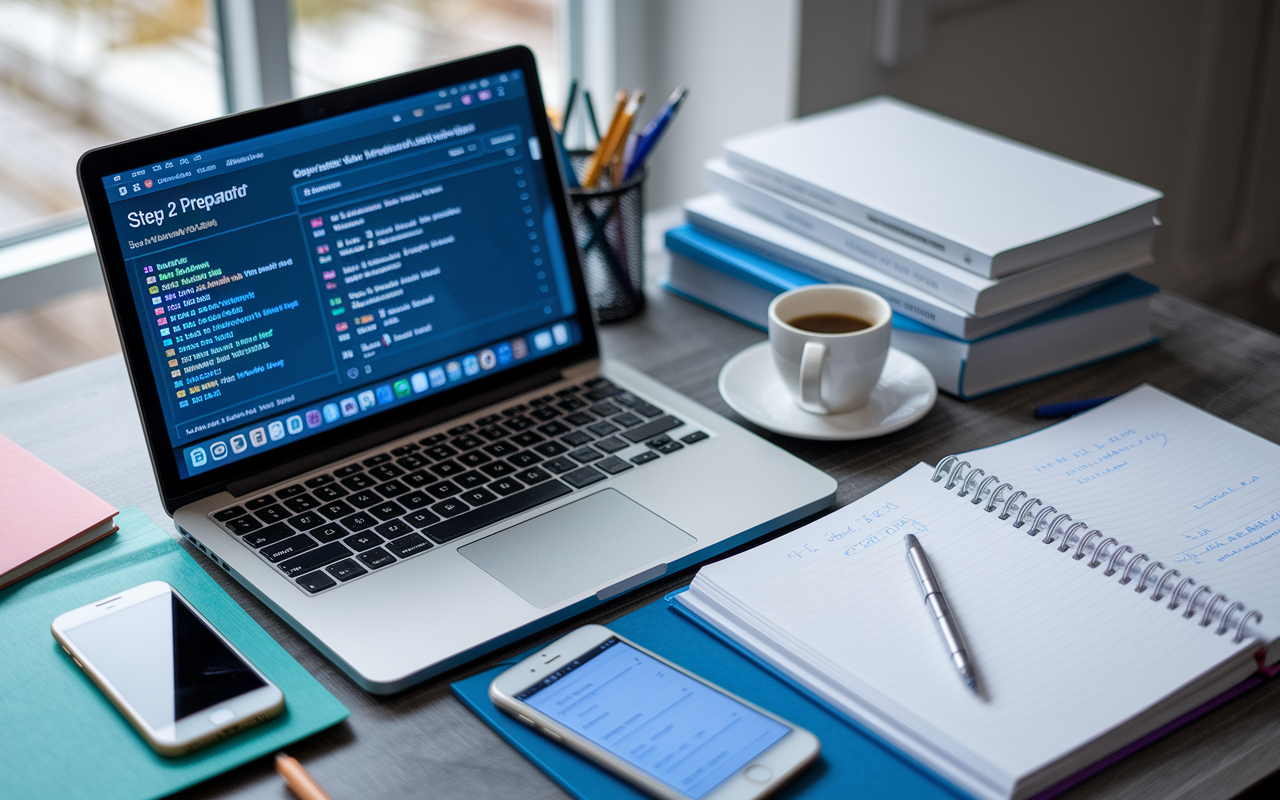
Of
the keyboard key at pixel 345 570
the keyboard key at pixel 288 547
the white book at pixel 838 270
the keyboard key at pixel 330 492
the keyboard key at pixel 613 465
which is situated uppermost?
the white book at pixel 838 270

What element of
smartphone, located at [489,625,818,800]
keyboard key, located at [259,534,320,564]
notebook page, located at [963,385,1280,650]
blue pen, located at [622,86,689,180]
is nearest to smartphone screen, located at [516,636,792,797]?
smartphone, located at [489,625,818,800]

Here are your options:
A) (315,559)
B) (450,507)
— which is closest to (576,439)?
(450,507)

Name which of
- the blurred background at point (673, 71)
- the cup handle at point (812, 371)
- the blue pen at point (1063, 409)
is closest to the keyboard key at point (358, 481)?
the cup handle at point (812, 371)

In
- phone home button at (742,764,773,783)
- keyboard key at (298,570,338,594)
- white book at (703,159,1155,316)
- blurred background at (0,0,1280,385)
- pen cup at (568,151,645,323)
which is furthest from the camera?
blurred background at (0,0,1280,385)

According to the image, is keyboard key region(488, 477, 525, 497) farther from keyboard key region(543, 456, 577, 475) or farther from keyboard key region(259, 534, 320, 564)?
keyboard key region(259, 534, 320, 564)

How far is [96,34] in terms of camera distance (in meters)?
1.54

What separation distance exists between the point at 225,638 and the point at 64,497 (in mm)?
225

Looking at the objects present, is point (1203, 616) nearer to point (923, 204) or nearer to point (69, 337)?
point (923, 204)

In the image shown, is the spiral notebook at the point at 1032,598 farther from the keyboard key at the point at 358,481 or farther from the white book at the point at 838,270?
the keyboard key at the point at 358,481

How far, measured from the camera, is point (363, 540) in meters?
0.81

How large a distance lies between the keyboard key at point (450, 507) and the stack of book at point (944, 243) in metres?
0.41

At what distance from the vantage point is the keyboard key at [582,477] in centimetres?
88

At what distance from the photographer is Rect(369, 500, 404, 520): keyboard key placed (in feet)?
2.74

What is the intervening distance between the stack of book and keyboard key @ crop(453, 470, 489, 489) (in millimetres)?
376
